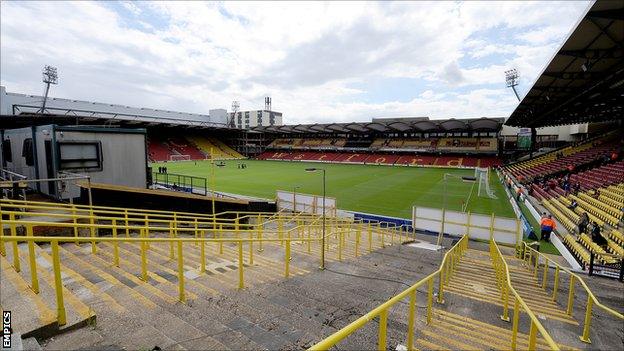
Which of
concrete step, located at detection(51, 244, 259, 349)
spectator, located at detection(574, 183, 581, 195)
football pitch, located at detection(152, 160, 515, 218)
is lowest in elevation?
football pitch, located at detection(152, 160, 515, 218)

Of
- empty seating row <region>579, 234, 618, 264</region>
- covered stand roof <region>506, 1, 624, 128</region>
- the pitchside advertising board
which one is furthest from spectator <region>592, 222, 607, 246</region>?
the pitchside advertising board

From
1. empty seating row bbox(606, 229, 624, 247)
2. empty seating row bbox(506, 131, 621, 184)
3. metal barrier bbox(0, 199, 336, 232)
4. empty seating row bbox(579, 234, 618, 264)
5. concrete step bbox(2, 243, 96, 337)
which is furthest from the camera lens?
empty seating row bbox(506, 131, 621, 184)

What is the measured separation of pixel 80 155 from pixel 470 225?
19.1m

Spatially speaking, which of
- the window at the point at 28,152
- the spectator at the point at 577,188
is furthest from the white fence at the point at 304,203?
the spectator at the point at 577,188

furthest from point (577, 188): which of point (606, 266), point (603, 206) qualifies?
point (606, 266)

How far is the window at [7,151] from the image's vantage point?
53.7 feet

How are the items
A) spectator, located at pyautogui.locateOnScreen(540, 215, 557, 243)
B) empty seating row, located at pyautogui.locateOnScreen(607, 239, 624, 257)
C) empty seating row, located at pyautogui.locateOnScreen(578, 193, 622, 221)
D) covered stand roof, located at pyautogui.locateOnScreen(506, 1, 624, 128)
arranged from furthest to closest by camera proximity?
spectator, located at pyautogui.locateOnScreen(540, 215, 557, 243), empty seating row, located at pyautogui.locateOnScreen(578, 193, 622, 221), empty seating row, located at pyautogui.locateOnScreen(607, 239, 624, 257), covered stand roof, located at pyautogui.locateOnScreen(506, 1, 624, 128)

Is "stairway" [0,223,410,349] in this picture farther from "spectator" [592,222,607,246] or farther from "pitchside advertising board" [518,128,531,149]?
"pitchside advertising board" [518,128,531,149]

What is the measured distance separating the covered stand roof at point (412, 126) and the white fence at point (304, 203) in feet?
142

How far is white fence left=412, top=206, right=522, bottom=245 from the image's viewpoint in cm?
1562

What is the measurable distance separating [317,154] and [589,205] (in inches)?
2305

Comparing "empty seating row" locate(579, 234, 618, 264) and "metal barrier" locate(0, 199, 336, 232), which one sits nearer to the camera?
"metal barrier" locate(0, 199, 336, 232)

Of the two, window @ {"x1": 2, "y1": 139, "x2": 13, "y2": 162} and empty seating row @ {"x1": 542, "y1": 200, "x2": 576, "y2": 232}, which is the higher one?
window @ {"x1": 2, "y1": 139, "x2": 13, "y2": 162}

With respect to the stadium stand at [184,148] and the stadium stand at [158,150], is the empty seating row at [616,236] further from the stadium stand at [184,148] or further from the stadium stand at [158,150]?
the stadium stand at [184,148]
